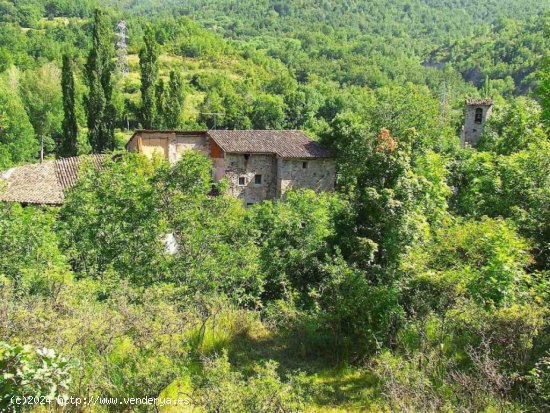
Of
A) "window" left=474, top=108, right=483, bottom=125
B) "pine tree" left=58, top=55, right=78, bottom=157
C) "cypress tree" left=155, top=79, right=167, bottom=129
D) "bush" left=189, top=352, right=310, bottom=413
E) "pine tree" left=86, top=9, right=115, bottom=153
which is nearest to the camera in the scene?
"bush" left=189, top=352, right=310, bottom=413

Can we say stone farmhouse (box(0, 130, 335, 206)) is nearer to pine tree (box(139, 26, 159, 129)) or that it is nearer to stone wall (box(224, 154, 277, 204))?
stone wall (box(224, 154, 277, 204))

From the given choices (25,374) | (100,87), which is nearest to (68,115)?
(100,87)

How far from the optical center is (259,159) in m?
29.0

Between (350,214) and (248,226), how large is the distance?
4.46m

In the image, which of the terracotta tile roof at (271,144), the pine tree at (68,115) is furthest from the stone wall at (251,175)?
the pine tree at (68,115)

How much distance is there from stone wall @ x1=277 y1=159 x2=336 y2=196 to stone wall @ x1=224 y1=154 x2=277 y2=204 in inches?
25.5

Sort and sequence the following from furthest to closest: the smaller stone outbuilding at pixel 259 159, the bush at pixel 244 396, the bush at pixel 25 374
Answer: the smaller stone outbuilding at pixel 259 159 < the bush at pixel 244 396 < the bush at pixel 25 374

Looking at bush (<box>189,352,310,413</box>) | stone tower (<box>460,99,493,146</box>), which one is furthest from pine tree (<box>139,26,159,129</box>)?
bush (<box>189,352,310,413</box>)

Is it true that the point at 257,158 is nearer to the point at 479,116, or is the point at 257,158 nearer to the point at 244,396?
the point at 479,116

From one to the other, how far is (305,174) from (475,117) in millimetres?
14764

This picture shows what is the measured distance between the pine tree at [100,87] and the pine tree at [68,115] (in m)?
1.48

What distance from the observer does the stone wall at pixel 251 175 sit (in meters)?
28.7

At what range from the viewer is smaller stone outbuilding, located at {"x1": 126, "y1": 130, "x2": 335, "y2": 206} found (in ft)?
93.4

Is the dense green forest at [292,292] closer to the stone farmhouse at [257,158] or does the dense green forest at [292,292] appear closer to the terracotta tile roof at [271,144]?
the stone farmhouse at [257,158]
